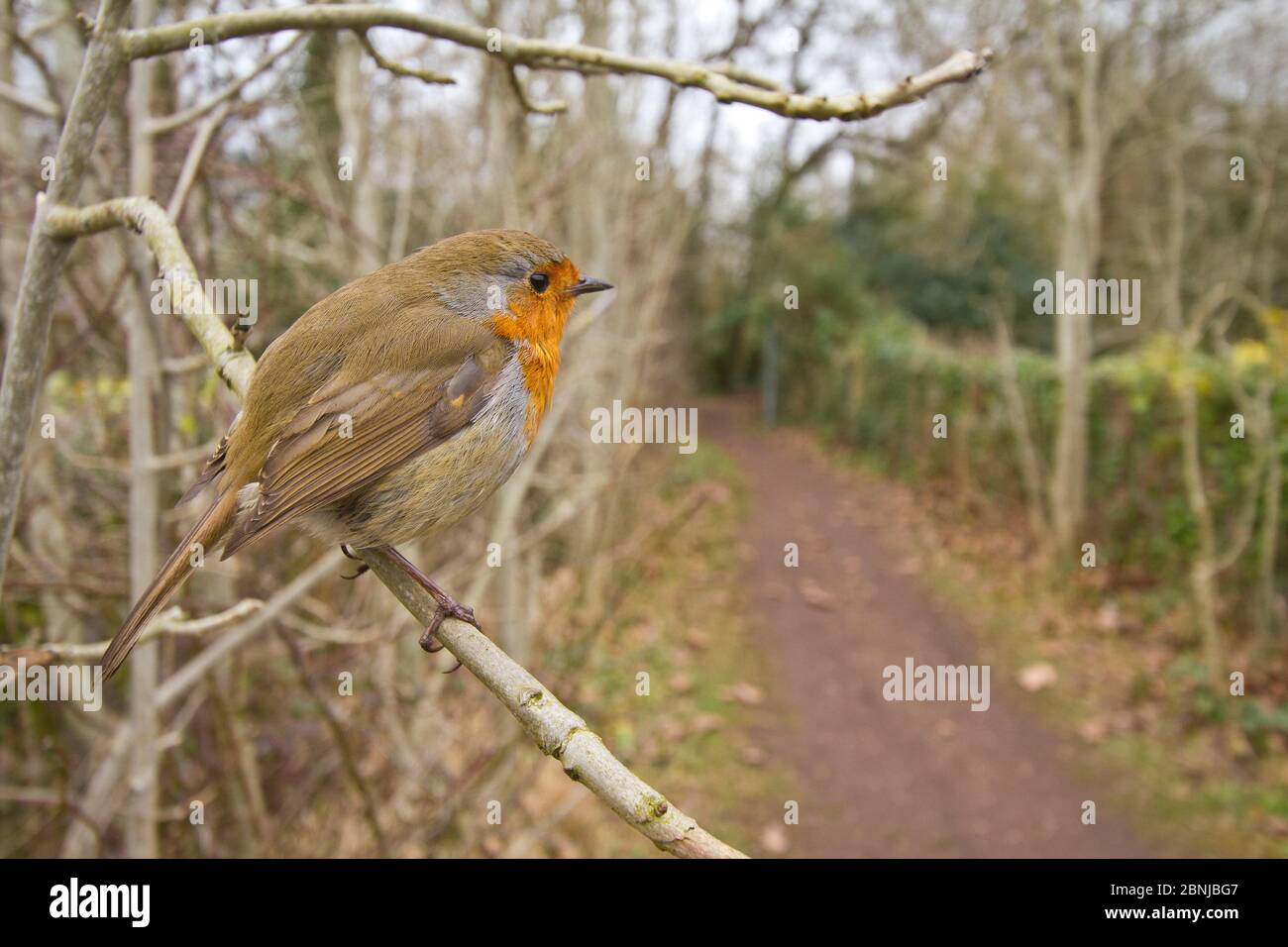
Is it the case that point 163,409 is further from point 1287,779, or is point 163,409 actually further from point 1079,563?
point 1079,563

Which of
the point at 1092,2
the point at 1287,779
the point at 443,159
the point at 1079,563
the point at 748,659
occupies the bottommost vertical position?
the point at 1287,779

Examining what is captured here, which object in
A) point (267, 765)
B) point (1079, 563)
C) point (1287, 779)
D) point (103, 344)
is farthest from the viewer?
point (1079, 563)

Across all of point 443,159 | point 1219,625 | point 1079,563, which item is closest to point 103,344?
point 443,159

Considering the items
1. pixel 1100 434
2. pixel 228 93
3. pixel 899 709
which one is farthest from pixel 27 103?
pixel 1100 434

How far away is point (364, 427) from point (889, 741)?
7.96 meters

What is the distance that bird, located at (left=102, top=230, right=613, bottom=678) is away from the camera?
1896mm

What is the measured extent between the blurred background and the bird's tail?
0.55 feet

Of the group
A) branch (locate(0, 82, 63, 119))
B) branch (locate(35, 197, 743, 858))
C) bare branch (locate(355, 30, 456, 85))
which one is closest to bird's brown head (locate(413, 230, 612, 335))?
bare branch (locate(355, 30, 456, 85))

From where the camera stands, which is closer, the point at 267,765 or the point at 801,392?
the point at 267,765

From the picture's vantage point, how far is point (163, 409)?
132 inches

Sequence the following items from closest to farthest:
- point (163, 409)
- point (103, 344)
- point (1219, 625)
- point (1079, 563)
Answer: point (163, 409)
point (103, 344)
point (1219, 625)
point (1079, 563)

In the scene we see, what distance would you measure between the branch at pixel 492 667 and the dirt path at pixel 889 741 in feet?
21.1

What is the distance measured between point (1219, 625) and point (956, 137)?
407 inches

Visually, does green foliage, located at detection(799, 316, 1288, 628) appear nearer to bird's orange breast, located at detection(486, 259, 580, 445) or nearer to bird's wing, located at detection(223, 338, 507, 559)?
bird's orange breast, located at detection(486, 259, 580, 445)
